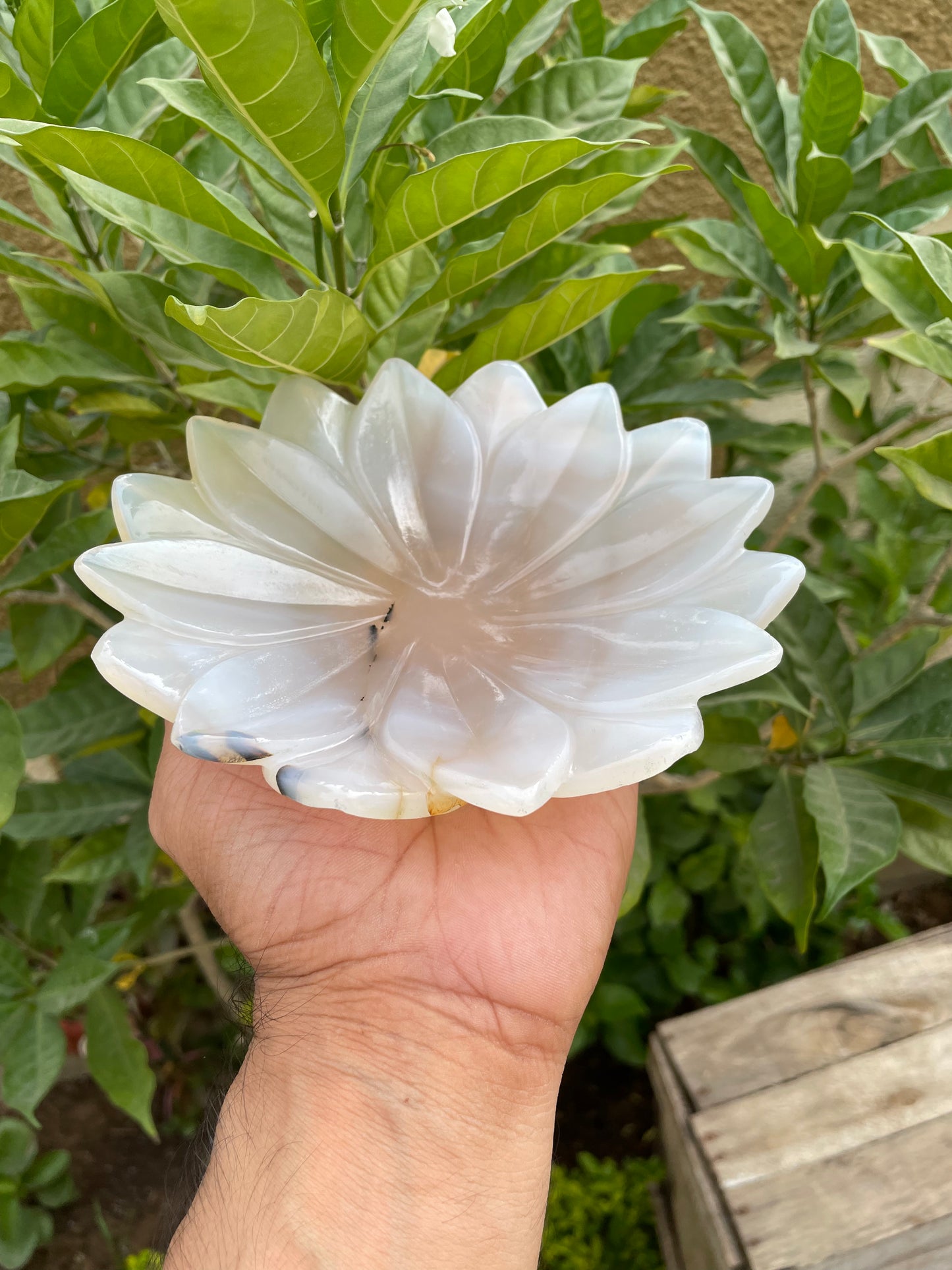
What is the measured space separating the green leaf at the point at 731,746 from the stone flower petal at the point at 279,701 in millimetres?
384

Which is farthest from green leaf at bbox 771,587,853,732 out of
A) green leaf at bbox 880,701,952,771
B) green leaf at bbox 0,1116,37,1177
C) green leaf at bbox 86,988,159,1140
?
green leaf at bbox 0,1116,37,1177

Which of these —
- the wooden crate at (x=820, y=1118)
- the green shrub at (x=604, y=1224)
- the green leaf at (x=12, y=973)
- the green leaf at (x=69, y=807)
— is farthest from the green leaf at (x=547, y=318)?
the green shrub at (x=604, y=1224)

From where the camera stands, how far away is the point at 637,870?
32.6 inches

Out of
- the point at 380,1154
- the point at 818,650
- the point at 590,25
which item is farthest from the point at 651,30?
the point at 380,1154

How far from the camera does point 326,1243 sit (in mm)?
563

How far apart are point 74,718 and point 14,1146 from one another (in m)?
0.79

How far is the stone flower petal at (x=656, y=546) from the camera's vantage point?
0.58m

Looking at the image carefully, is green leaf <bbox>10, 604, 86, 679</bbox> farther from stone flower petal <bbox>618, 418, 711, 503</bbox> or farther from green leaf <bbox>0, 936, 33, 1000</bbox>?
stone flower petal <bbox>618, 418, 711, 503</bbox>

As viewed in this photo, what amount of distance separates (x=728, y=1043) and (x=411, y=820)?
72 centimetres

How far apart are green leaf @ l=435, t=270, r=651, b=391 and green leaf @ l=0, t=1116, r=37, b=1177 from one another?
1239 mm

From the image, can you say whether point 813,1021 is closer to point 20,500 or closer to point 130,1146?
point 20,500

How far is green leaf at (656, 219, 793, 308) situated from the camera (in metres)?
0.74

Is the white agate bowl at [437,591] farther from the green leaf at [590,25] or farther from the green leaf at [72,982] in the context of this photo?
the green leaf at [72,982]

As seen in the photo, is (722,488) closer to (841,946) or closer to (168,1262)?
(168,1262)
